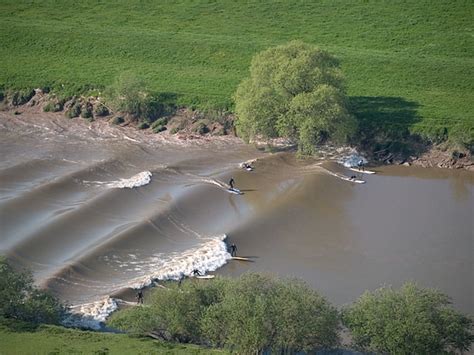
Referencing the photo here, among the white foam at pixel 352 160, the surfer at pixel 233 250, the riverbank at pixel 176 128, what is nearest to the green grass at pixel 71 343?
the surfer at pixel 233 250

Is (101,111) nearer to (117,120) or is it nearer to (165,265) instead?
(117,120)

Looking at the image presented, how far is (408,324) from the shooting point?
46.4 metres

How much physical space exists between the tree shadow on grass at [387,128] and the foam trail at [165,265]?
20.5 meters

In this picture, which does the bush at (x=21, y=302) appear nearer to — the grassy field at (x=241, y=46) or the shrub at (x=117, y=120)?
the shrub at (x=117, y=120)

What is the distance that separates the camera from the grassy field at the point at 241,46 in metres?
83.9

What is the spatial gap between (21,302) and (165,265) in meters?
11.0

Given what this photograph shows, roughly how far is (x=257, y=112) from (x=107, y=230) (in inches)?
737

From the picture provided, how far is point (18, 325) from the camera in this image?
160ft

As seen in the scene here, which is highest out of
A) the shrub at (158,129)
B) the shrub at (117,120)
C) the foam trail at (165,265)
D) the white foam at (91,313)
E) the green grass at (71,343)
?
the shrub at (117,120)

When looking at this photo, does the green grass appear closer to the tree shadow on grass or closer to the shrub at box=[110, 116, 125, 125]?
the tree shadow on grass

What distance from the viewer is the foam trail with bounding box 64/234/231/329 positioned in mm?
53656

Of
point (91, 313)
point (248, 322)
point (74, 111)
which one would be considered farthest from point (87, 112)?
point (248, 322)

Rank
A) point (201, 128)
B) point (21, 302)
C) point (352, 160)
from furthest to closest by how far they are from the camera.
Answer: point (201, 128) → point (352, 160) → point (21, 302)

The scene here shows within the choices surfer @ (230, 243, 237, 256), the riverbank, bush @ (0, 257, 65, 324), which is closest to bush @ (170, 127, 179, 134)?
the riverbank
